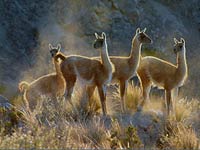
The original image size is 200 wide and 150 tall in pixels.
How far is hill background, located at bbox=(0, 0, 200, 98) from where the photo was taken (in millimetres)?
24453

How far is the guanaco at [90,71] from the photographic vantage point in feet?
49.4

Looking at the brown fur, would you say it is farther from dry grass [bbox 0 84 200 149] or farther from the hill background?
the hill background

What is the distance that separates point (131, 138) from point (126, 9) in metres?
15.7

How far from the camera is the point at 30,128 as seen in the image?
12242 millimetres

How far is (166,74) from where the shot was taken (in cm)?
1580

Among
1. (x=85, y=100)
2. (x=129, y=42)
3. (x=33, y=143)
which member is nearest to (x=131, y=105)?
(x=85, y=100)

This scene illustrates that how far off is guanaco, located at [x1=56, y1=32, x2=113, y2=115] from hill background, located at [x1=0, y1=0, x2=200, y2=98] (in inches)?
306

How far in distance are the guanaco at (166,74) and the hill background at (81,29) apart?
25.8 feet

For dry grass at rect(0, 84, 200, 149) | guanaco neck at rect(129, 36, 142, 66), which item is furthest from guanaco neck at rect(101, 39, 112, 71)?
dry grass at rect(0, 84, 200, 149)

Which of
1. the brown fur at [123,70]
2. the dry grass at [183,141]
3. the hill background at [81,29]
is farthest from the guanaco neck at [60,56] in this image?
the hill background at [81,29]

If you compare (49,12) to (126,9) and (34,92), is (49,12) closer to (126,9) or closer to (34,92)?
(126,9)

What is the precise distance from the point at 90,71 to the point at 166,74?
1980mm

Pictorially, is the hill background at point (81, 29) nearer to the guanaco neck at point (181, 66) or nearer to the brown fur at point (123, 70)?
the brown fur at point (123, 70)

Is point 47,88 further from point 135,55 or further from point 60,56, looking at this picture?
point 135,55
